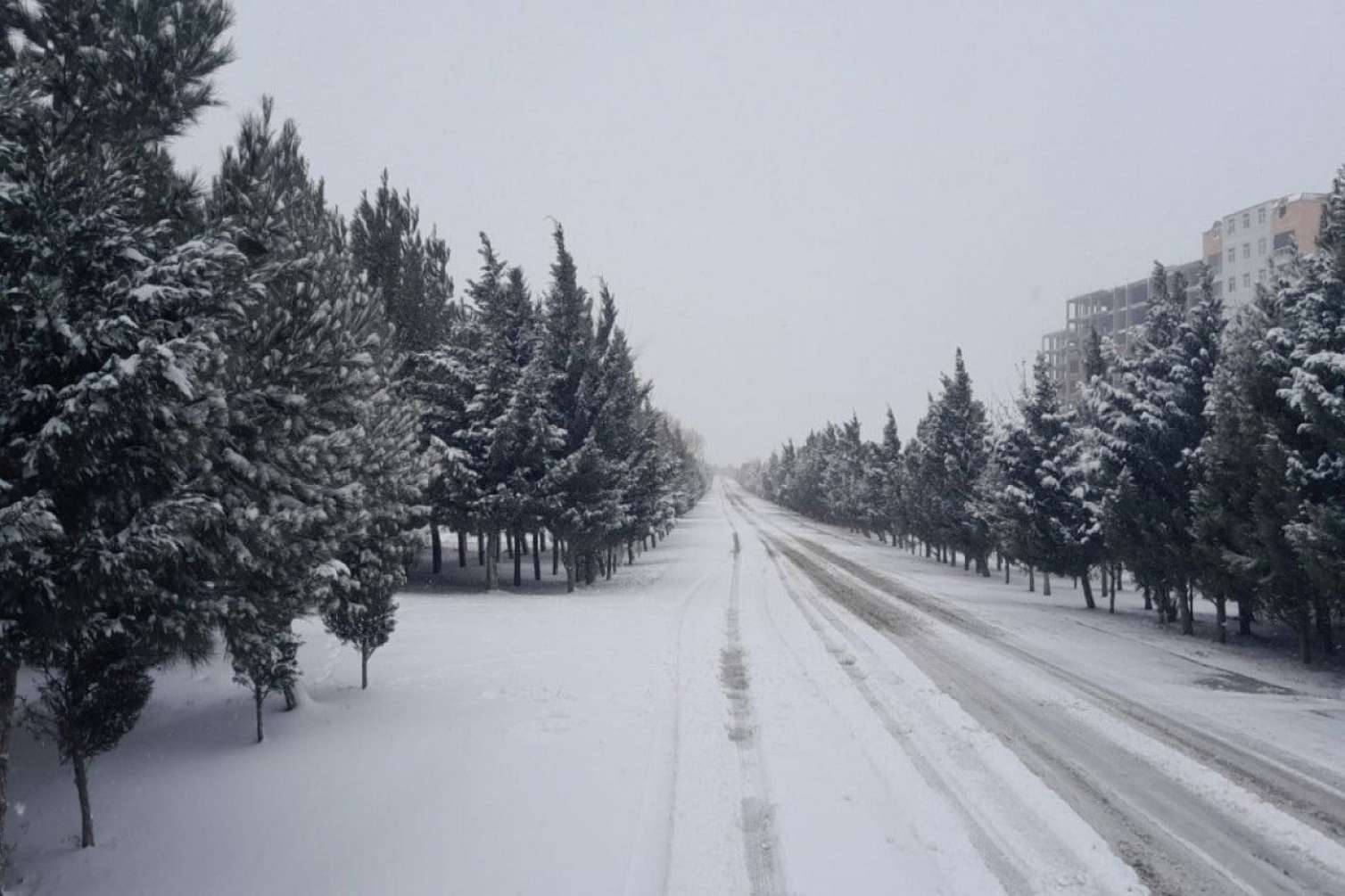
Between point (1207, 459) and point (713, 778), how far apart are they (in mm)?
17323

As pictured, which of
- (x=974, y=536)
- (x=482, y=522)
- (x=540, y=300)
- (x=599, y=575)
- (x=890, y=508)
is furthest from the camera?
(x=890, y=508)

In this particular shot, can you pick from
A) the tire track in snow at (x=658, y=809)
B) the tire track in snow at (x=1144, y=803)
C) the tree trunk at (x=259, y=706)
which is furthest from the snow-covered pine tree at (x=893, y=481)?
the tree trunk at (x=259, y=706)

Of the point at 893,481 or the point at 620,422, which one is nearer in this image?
the point at 620,422

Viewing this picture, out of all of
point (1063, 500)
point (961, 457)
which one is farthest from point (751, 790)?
point (961, 457)

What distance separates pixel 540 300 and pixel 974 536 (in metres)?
28.0

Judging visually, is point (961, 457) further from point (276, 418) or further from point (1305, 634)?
point (276, 418)

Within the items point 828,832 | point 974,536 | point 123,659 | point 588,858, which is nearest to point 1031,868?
point 828,832

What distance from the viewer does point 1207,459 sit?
62.4ft

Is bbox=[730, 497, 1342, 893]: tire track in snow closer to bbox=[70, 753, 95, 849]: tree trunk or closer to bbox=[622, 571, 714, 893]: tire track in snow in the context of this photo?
bbox=[622, 571, 714, 893]: tire track in snow

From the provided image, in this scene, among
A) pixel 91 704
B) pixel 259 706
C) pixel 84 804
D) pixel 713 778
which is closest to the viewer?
pixel 84 804

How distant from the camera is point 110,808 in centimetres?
971

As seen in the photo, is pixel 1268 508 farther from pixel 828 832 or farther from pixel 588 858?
pixel 588 858

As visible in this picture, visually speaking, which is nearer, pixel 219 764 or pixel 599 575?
pixel 219 764

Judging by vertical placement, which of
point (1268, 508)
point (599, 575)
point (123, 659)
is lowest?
point (599, 575)
